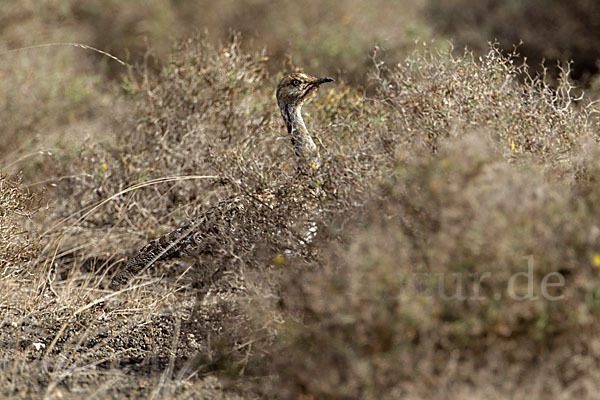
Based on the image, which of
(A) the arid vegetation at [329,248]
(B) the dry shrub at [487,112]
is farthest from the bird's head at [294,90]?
(B) the dry shrub at [487,112]

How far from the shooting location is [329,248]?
336 centimetres

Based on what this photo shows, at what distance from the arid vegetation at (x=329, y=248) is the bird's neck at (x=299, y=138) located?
8 centimetres

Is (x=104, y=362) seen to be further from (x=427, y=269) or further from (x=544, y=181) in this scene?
(x=544, y=181)

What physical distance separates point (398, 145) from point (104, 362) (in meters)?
1.90

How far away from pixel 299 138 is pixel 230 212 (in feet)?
2.01

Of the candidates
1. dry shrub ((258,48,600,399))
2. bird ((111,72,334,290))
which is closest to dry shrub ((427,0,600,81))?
bird ((111,72,334,290))

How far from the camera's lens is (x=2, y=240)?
454cm

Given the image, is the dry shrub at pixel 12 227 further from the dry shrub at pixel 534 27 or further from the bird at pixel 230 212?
the dry shrub at pixel 534 27

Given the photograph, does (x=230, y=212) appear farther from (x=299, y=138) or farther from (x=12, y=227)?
(x=12, y=227)

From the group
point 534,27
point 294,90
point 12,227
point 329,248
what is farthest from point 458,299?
point 534,27

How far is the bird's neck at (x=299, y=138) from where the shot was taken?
3975 millimetres

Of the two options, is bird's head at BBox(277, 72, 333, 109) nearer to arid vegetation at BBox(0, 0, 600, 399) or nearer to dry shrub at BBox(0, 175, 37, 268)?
arid vegetation at BBox(0, 0, 600, 399)

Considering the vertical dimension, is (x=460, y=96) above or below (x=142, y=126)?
above

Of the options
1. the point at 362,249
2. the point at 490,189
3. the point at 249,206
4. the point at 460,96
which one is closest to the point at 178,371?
the point at 249,206
